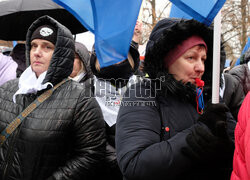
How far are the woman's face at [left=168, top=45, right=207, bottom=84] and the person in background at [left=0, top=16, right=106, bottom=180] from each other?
75cm

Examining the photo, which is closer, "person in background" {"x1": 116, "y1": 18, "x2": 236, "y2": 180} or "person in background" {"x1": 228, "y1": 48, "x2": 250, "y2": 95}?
"person in background" {"x1": 116, "y1": 18, "x2": 236, "y2": 180}

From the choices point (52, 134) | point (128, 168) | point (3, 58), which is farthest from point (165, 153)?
point (3, 58)

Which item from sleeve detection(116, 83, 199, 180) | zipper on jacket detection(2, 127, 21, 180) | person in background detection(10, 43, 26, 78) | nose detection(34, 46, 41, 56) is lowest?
zipper on jacket detection(2, 127, 21, 180)

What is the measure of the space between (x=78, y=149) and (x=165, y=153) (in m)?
0.88

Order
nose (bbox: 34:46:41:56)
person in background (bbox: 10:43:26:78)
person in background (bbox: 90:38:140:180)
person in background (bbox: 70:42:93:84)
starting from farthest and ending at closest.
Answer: person in background (bbox: 10:43:26:78), person in background (bbox: 70:42:93:84), person in background (bbox: 90:38:140:180), nose (bbox: 34:46:41:56)

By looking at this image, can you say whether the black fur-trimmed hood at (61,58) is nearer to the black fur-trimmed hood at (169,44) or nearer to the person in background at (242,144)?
the black fur-trimmed hood at (169,44)

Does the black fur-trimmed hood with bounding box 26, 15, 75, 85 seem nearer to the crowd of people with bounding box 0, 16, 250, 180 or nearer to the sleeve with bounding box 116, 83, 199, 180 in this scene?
the crowd of people with bounding box 0, 16, 250, 180

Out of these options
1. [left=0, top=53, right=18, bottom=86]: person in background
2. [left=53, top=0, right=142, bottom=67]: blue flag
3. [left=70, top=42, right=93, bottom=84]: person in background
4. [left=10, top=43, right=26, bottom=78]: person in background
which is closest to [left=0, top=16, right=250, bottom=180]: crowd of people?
[left=53, top=0, right=142, bottom=67]: blue flag

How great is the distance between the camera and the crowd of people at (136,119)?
3.77 feet

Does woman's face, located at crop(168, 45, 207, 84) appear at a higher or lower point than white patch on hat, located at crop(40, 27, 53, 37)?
lower

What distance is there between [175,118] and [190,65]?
35 cm

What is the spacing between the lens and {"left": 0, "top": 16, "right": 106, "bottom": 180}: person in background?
1.71 meters

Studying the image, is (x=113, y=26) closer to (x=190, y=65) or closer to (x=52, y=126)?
(x=190, y=65)

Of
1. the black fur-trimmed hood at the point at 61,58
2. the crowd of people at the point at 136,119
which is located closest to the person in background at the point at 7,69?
the crowd of people at the point at 136,119
